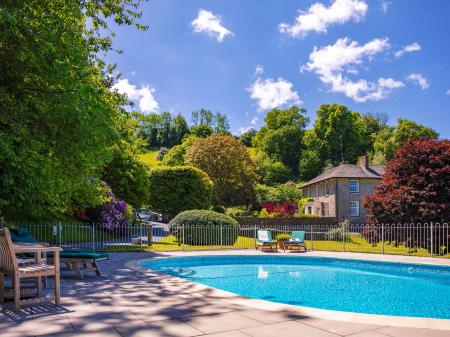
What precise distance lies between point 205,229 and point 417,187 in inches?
404

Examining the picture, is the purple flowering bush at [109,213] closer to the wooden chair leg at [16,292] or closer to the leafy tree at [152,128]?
the wooden chair leg at [16,292]

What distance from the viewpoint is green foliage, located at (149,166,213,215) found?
34625mm

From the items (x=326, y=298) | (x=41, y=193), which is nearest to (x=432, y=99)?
(x=326, y=298)

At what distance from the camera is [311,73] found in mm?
37094

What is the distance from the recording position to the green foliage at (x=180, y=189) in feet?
114

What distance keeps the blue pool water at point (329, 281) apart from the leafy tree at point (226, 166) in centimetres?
2531

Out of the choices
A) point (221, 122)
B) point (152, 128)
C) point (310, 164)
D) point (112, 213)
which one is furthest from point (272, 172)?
point (152, 128)

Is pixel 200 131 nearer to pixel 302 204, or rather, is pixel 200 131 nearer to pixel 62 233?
pixel 302 204

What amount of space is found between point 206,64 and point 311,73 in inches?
728

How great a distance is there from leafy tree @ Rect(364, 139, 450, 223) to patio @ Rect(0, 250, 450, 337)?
13025 millimetres

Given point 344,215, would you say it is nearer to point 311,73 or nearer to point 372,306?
point 311,73

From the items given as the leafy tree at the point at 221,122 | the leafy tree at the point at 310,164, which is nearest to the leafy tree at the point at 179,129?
the leafy tree at the point at 221,122

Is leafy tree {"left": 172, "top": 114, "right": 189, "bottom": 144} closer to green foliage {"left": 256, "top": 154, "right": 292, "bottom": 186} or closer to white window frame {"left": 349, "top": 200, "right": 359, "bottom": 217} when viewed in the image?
green foliage {"left": 256, "top": 154, "right": 292, "bottom": 186}

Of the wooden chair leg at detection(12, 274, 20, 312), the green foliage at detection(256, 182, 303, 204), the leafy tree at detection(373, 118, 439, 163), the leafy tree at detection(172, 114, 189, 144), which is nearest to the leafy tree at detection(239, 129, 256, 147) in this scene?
the leafy tree at detection(172, 114, 189, 144)
